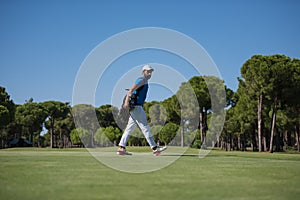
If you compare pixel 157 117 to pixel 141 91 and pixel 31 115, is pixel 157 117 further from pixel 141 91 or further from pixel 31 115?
pixel 31 115

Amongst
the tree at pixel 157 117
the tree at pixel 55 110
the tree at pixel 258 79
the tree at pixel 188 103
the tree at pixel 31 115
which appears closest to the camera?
the tree at pixel 157 117

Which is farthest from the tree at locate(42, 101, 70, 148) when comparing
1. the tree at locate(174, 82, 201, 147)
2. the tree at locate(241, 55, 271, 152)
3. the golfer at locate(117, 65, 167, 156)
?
the golfer at locate(117, 65, 167, 156)

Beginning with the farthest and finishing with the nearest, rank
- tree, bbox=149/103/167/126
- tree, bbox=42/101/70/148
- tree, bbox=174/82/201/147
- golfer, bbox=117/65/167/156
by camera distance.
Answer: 1. tree, bbox=42/101/70/148
2. tree, bbox=174/82/201/147
3. tree, bbox=149/103/167/126
4. golfer, bbox=117/65/167/156

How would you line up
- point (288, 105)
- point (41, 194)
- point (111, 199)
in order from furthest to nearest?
point (288, 105) < point (41, 194) < point (111, 199)

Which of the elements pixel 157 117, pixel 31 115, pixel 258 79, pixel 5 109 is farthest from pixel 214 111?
pixel 31 115

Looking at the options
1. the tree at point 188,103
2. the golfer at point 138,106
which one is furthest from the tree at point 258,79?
the golfer at point 138,106

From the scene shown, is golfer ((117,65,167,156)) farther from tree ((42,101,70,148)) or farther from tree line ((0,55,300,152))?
tree ((42,101,70,148))

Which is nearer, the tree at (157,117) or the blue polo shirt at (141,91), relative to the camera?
the blue polo shirt at (141,91)

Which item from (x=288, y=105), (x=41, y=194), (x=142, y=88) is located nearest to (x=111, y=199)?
(x=41, y=194)

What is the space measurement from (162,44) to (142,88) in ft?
11.2

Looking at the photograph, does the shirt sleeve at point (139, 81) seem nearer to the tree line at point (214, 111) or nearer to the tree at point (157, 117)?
the tree line at point (214, 111)

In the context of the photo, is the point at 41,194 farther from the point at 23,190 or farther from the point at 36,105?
the point at 36,105

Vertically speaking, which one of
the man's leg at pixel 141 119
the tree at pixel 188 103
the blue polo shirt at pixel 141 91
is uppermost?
the tree at pixel 188 103

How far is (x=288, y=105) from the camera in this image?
38.4 m
